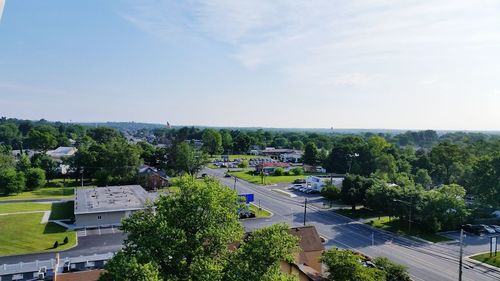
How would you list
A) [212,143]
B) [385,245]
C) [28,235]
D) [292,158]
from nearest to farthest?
1. [385,245]
2. [28,235]
3. [292,158]
4. [212,143]

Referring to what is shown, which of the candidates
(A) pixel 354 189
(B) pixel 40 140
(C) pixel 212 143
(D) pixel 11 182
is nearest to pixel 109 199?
(D) pixel 11 182

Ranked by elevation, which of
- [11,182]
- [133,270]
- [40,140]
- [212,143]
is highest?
[133,270]

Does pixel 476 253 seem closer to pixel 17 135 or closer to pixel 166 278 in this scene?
pixel 166 278

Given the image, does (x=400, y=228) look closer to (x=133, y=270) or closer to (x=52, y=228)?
(x=133, y=270)

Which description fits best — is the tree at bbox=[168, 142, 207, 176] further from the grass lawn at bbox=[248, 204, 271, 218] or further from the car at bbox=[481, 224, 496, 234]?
the car at bbox=[481, 224, 496, 234]

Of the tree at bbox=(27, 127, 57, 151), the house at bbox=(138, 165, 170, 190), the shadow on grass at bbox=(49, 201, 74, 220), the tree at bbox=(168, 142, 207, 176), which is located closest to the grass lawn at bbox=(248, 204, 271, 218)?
the house at bbox=(138, 165, 170, 190)

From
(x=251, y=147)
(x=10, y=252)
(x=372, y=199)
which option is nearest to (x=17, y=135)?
(x=251, y=147)

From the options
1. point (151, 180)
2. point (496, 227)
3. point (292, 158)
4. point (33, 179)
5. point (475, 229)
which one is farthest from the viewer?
point (292, 158)
